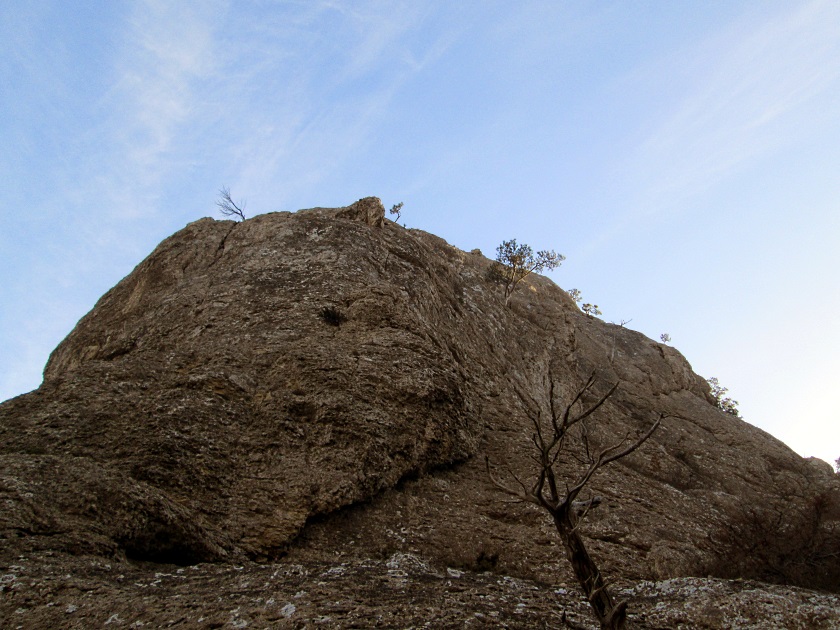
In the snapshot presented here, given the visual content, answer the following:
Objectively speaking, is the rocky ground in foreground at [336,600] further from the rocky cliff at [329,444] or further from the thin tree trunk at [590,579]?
the rocky cliff at [329,444]

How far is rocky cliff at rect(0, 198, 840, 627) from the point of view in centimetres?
1291

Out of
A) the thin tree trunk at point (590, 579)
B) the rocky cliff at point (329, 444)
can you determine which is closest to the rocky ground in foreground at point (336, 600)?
the thin tree trunk at point (590, 579)

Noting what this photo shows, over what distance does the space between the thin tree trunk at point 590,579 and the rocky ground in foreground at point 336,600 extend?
419mm

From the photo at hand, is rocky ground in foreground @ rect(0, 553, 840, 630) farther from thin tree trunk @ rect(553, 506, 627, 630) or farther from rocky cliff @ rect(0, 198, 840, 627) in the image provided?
rocky cliff @ rect(0, 198, 840, 627)

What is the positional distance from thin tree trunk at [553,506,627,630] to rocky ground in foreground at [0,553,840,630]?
419 mm

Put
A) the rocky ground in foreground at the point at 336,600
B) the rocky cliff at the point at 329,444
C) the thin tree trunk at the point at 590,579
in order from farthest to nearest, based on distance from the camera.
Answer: the rocky cliff at the point at 329,444 → the thin tree trunk at the point at 590,579 → the rocky ground in foreground at the point at 336,600

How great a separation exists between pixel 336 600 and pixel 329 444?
5.30m

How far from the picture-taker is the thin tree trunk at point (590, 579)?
9719mm

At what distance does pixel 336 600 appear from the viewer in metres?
9.87

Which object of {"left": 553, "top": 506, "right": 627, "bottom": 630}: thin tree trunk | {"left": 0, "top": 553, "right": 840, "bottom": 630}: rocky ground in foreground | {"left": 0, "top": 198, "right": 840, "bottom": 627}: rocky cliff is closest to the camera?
{"left": 0, "top": 553, "right": 840, "bottom": 630}: rocky ground in foreground

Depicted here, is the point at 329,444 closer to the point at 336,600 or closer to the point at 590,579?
the point at 336,600

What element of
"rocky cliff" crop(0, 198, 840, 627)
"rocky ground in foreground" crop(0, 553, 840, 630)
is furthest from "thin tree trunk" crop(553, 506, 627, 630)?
"rocky cliff" crop(0, 198, 840, 627)

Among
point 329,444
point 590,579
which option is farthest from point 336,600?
point 329,444

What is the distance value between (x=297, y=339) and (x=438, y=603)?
28.9 feet
